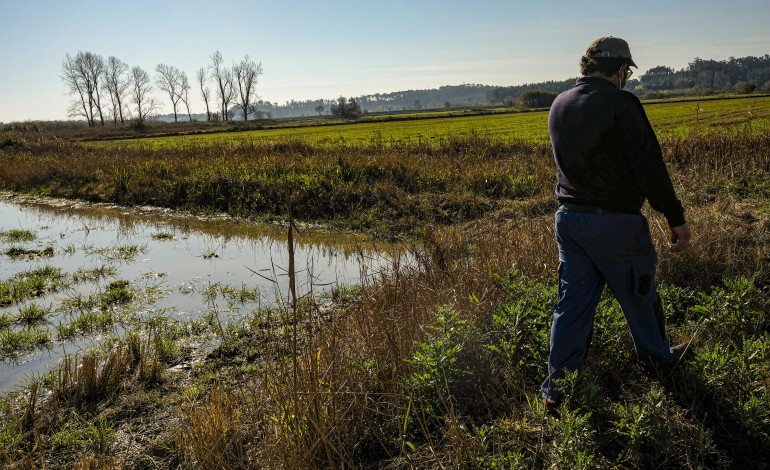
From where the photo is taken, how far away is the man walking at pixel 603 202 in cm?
313

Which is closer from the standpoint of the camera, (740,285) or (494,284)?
(740,285)

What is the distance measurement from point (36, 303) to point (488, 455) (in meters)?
7.51

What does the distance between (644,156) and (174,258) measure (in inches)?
377

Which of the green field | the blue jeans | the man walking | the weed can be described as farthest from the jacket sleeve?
the weed

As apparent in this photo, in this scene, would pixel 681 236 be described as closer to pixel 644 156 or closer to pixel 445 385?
pixel 644 156

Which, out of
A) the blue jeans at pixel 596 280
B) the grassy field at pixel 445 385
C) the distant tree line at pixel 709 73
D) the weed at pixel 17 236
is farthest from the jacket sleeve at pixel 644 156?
the distant tree line at pixel 709 73

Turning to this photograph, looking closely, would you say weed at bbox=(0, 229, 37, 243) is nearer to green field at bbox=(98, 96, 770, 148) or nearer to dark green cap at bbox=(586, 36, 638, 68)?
green field at bbox=(98, 96, 770, 148)

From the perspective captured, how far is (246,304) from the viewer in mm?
7809

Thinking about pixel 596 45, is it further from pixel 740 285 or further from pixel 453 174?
pixel 453 174

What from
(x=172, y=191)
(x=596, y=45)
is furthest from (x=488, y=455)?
(x=172, y=191)

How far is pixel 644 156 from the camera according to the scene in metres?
3.11

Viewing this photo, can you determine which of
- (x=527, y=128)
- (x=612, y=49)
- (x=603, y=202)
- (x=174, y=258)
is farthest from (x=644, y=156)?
(x=527, y=128)

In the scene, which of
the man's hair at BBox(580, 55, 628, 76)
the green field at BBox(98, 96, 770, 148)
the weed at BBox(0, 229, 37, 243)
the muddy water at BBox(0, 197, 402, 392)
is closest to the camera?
the man's hair at BBox(580, 55, 628, 76)

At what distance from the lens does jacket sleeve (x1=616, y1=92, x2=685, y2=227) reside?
3.08 m
